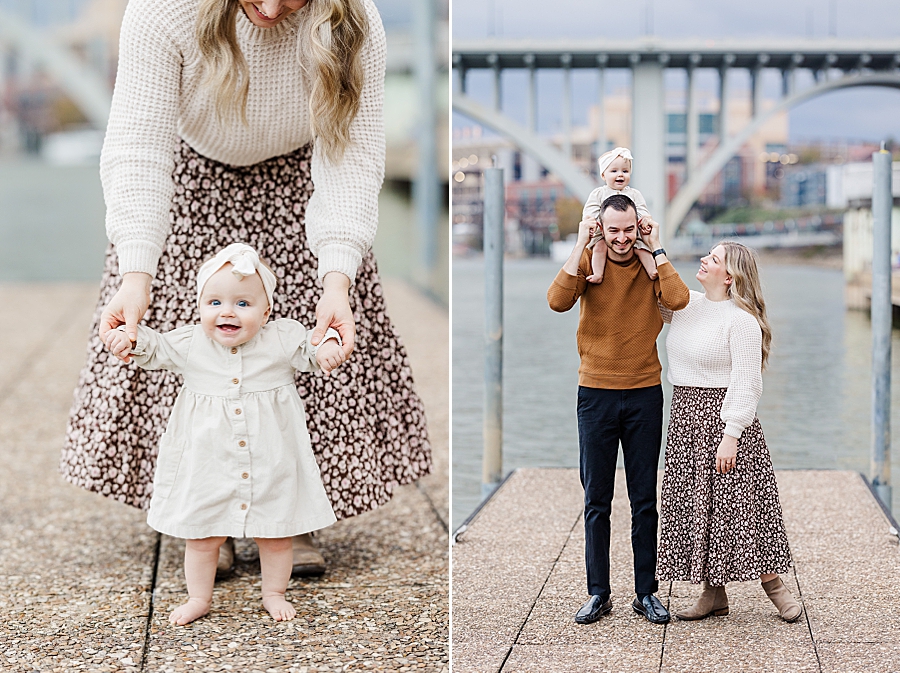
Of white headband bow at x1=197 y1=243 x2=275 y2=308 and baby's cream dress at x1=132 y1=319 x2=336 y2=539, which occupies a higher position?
white headband bow at x1=197 y1=243 x2=275 y2=308

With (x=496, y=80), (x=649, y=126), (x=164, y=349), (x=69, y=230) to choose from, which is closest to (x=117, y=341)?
(x=164, y=349)

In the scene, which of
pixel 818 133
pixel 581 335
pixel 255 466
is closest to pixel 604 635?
pixel 581 335

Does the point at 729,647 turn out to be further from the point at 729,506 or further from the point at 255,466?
the point at 255,466

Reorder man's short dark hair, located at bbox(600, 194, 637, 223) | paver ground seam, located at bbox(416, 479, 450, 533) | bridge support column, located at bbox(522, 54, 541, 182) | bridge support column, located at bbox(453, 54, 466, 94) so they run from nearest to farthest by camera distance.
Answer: man's short dark hair, located at bbox(600, 194, 637, 223), paver ground seam, located at bbox(416, 479, 450, 533), bridge support column, located at bbox(522, 54, 541, 182), bridge support column, located at bbox(453, 54, 466, 94)

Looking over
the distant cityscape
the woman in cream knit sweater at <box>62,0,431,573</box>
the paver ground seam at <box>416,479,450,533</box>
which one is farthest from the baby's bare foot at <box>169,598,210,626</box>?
the distant cityscape

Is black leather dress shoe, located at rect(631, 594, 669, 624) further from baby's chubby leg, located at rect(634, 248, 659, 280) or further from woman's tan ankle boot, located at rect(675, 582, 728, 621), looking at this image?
baby's chubby leg, located at rect(634, 248, 659, 280)

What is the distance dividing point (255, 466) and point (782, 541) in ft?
3.64

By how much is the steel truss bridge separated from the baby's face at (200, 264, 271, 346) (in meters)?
1.57

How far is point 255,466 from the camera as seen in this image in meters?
2.35

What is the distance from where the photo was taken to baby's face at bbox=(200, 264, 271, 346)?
230 cm

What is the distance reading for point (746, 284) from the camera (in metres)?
2.19

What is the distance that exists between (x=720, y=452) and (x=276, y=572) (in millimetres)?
1004

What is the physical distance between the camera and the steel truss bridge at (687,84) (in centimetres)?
526

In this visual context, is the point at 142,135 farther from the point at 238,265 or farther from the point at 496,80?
the point at 496,80
